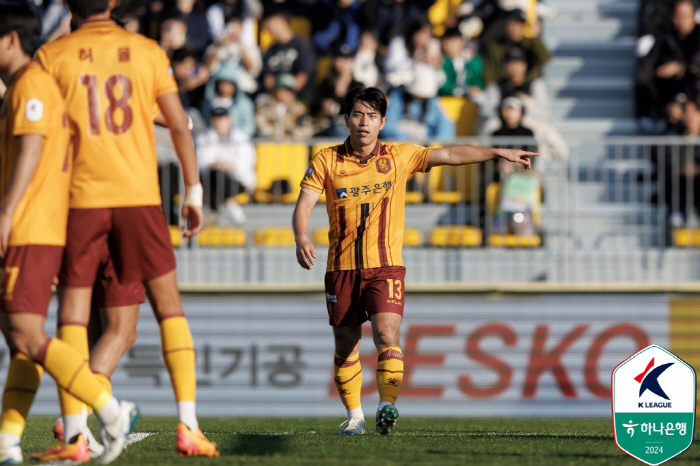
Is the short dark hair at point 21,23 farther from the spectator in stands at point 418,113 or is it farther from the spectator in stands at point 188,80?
the spectator in stands at point 188,80

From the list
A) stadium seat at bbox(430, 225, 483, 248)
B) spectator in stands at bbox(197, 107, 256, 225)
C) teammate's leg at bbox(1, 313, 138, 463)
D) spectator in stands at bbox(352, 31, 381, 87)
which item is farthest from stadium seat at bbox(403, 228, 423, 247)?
teammate's leg at bbox(1, 313, 138, 463)

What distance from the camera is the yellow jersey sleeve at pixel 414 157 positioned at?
7.31m

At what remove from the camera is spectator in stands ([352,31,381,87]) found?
1423 cm

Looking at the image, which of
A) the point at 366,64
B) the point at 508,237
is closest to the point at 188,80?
the point at 366,64

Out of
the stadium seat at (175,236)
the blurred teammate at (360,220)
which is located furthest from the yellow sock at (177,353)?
the stadium seat at (175,236)

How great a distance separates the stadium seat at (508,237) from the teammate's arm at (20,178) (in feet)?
23.1

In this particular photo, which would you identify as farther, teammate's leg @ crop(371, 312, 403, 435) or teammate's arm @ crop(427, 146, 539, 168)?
teammate's leg @ crop(371, 312, 403, 435)

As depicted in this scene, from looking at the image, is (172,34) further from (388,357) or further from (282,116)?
(388,357)

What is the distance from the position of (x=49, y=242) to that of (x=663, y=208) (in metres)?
7.84

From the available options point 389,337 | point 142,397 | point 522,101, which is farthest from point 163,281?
point 522,101

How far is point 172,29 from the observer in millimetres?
14859

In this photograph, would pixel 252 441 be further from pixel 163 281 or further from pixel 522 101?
pixel 522 101

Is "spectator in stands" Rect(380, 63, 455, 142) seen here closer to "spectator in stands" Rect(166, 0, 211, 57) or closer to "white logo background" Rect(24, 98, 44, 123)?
"spectator in stands" Rect(166, 0, 211, 57)

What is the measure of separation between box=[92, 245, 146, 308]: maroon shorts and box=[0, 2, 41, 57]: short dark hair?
44.8 inches
